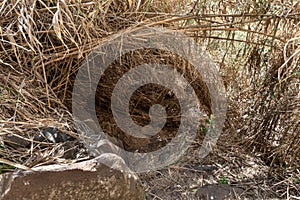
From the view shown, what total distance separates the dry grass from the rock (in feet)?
0.21

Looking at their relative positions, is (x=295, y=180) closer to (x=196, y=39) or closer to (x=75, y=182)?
(x=196, y=39)

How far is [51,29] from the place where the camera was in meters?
1.61

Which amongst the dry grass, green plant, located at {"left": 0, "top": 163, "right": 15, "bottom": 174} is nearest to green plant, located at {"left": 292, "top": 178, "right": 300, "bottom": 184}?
the dry grass

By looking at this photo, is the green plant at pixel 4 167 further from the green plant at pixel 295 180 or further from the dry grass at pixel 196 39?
the green plant at pixel 295 180

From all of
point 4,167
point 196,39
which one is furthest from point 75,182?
point 196,39

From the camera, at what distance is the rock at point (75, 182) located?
1211 millimetres

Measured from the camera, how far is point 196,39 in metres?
1.83

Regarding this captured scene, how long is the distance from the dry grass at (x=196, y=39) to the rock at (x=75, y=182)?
65 millimetres

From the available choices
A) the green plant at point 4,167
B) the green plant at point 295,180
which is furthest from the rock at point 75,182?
the green plant at point 295,180

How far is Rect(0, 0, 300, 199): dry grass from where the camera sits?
149cm

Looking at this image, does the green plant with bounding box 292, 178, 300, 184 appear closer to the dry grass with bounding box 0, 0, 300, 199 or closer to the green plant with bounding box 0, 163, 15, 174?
the dry grass with bounding box 0, 0, 300, 199

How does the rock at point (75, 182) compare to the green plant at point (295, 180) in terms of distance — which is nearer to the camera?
the rock at point (75, 182)

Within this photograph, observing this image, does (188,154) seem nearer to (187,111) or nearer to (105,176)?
(187,111)

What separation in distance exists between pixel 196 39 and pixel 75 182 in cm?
91
